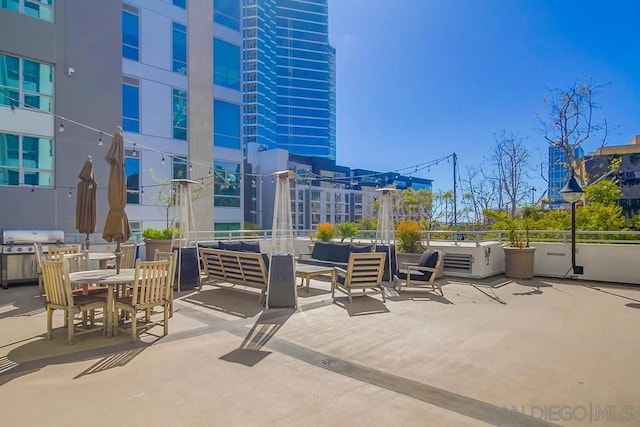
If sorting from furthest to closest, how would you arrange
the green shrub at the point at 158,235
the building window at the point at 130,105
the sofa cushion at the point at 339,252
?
the building window at the point at 130,105, the green shrub at the point at 158,235, the sofa cushion at the point at 339,252

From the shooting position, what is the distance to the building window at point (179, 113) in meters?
16.9

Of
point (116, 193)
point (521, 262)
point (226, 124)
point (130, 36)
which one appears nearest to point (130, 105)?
point (130, 36)

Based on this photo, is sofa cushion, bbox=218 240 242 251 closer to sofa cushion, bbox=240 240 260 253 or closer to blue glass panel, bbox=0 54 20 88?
sofa cushion, bbox=240 240 260 253

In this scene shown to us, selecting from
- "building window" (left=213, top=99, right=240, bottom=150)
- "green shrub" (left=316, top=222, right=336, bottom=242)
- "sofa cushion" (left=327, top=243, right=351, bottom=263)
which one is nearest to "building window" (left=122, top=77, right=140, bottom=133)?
"building window" (left=213, top=99, right=240, bottom=150)

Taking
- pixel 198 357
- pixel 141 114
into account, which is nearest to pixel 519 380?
pixel 198 357

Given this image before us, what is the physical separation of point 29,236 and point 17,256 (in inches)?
21.2

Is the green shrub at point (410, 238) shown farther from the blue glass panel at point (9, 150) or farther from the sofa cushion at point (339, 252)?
the blue glass panel at point (9, 150)

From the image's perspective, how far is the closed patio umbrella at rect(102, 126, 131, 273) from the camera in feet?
16.3

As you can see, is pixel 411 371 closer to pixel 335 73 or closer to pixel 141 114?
pixel 141 114

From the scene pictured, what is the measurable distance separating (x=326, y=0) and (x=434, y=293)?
245ft

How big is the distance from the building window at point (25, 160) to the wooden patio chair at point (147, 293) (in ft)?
32.0

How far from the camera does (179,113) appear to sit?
17.0 meters

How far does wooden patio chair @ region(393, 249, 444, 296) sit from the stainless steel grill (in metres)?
6.91

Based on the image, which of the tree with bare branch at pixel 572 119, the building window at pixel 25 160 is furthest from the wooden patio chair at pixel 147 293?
the tree with bare branch at pixel 572 119
